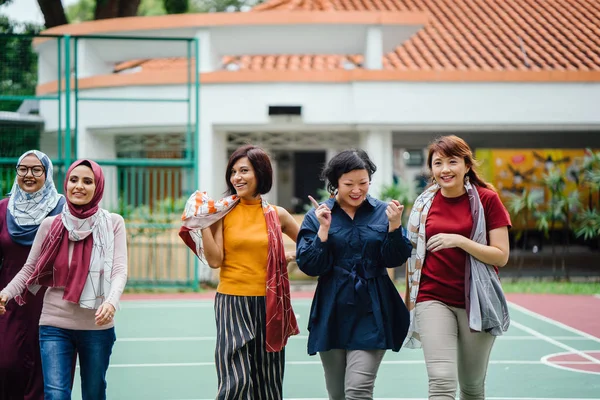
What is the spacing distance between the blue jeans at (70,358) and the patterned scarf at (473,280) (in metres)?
1.76

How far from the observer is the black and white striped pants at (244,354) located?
4.61m

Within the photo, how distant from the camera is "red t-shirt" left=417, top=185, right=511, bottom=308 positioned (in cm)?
465

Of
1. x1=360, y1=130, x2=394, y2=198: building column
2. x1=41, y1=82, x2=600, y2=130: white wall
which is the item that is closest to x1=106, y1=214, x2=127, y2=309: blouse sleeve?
x1=41, y1=82, x2=600, y2=130: white wall

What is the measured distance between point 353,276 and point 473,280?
0.67 meters

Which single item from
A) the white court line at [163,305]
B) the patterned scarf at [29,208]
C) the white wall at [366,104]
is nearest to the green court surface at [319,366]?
the white court line at [163,305]

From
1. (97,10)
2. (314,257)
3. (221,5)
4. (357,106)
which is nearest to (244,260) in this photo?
(314,257)

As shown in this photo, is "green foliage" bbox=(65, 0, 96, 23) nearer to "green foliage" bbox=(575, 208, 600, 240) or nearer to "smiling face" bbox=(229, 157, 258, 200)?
"green foliage" bbox=(575, 208, 600, 240)

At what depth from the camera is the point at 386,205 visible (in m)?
4.76

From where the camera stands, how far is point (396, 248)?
14.8 ft

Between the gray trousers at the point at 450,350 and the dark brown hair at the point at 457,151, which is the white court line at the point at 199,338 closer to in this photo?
the gray trousers at the point at 450,350

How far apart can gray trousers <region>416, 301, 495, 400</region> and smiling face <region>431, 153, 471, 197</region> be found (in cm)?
67

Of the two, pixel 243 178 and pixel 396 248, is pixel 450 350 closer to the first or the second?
pixel 396 248

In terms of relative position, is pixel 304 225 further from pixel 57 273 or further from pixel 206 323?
pixel 206 323

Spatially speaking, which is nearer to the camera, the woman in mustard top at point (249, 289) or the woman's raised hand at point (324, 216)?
the woman's raised hand at point (324, 216)
